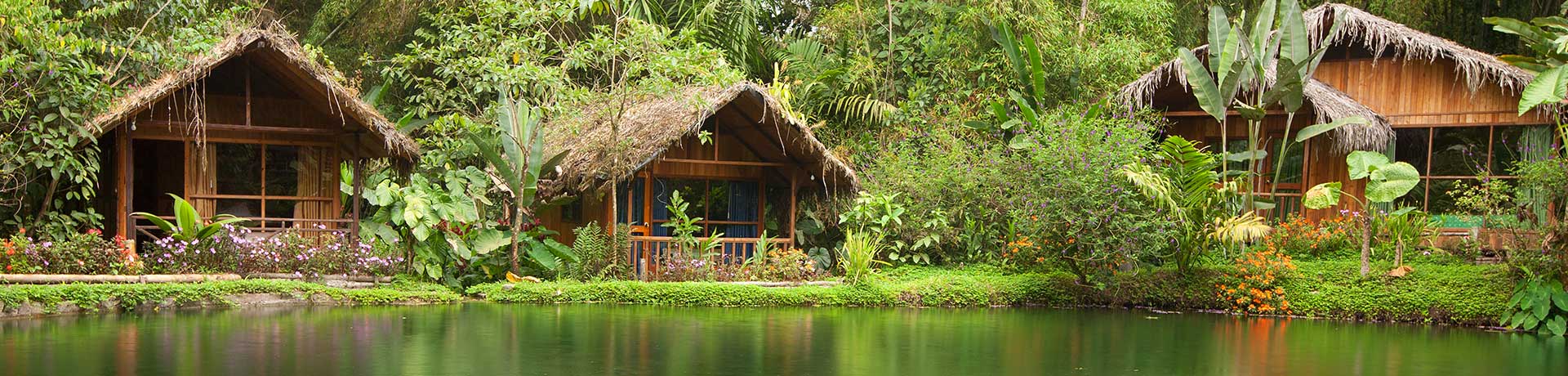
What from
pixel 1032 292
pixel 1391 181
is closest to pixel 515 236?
pixel 1032 292

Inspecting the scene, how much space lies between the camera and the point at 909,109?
17328 millimetres

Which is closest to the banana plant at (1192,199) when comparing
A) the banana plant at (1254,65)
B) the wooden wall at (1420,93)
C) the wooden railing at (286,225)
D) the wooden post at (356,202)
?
the banana plant at (1254,65)

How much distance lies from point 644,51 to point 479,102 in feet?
17.5

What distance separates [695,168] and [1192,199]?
550 cm

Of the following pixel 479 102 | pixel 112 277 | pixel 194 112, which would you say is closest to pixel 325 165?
pixel 194 112

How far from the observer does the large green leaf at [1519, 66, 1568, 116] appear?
1114 cm

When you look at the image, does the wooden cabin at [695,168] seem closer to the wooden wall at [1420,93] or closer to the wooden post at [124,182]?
the wooden post at [124,182]

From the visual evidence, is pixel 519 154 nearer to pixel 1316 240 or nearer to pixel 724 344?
pixel 724 344

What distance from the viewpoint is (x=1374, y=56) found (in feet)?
50.4

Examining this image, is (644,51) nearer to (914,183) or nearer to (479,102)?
(914,183)

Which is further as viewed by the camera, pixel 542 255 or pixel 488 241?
pixel 542 255

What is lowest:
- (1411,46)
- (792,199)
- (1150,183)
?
(792,199)

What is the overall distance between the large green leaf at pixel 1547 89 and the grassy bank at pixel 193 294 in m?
10.0

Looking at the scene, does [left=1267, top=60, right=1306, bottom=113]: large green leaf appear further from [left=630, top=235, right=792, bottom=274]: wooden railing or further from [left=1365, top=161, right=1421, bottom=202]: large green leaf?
[left=630, top=235, right=792, bottom=274]: wooden railing
